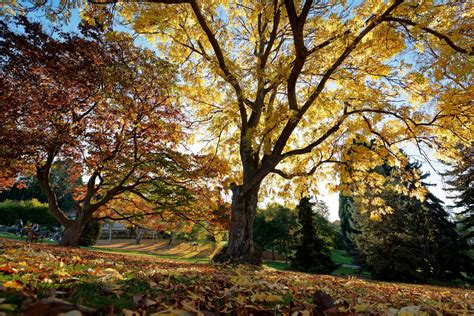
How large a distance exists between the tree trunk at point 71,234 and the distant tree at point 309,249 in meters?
15.8

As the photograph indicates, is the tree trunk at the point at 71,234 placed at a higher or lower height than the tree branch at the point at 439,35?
lower

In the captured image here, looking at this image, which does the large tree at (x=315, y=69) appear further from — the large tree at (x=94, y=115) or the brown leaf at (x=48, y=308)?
the brown leaf at (x=48, y=308)

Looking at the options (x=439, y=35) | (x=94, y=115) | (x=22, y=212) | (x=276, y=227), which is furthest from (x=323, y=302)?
(x=22, y=212)

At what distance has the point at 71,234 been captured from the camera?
11398 millimetres

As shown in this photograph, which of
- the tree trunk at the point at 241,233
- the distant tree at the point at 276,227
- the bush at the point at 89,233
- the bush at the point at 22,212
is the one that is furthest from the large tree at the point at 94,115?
the bush at the point at 22,212

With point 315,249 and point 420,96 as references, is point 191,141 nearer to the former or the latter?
point 420,96

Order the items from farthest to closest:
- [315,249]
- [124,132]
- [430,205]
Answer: [430,205] → [315,249] → [124,132]

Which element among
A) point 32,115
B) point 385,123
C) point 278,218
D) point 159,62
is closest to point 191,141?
point 159,62

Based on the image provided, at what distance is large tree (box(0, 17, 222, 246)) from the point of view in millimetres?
8508

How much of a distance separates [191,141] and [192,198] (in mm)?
2183

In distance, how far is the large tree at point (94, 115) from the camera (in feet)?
27.9

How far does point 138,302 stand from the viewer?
171 centimetres

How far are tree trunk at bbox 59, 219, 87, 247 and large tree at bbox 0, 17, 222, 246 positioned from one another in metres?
0.04

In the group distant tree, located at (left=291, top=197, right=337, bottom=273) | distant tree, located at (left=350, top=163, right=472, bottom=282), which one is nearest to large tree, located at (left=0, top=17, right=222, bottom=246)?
distant tree, located at (left=291, top=197, right=337, bottom=273)
